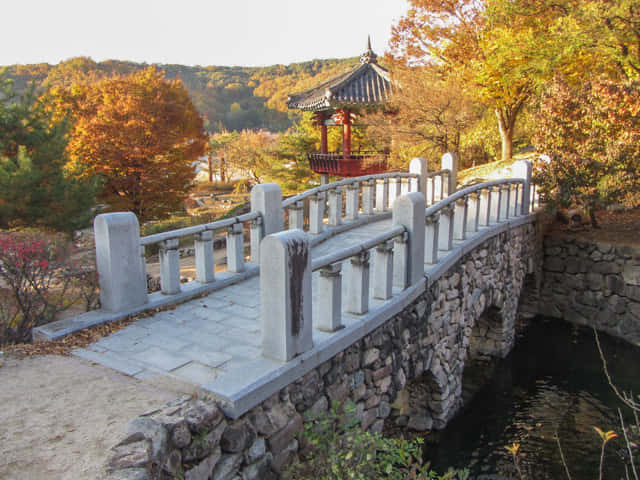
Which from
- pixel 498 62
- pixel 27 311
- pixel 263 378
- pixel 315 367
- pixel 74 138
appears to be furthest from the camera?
pixel 74 138

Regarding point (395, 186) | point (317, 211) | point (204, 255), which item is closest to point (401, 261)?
point (204, 255)

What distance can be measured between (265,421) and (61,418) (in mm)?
1454

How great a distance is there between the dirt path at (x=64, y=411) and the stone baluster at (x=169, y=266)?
1631mm

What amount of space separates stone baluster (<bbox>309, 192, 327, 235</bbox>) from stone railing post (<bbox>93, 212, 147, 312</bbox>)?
3851mm

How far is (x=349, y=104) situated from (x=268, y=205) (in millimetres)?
13013

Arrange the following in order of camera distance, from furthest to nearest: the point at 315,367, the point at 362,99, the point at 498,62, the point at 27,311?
1. the point at 362,99
2. the point at 498,62
3. the point at 27,311
4. the point at 315,367

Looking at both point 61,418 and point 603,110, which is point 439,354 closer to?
point 61,418

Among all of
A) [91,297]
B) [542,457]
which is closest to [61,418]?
[91,297]

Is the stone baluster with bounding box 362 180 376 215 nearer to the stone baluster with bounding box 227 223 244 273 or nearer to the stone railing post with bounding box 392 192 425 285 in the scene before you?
the stone baluster with bounding box 227 223 244 273

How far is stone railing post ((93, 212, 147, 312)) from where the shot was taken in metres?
5.08

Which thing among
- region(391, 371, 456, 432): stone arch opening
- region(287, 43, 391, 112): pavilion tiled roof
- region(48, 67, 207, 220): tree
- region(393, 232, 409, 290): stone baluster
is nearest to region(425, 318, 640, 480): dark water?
region(391, 371, 456, 432): stone arch opening

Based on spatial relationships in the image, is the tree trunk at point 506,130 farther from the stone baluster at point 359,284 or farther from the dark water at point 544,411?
the stone baluster at point 359,284

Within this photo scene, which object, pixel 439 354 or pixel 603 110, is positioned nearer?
pixel 439 354

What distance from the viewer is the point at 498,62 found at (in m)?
15.1
